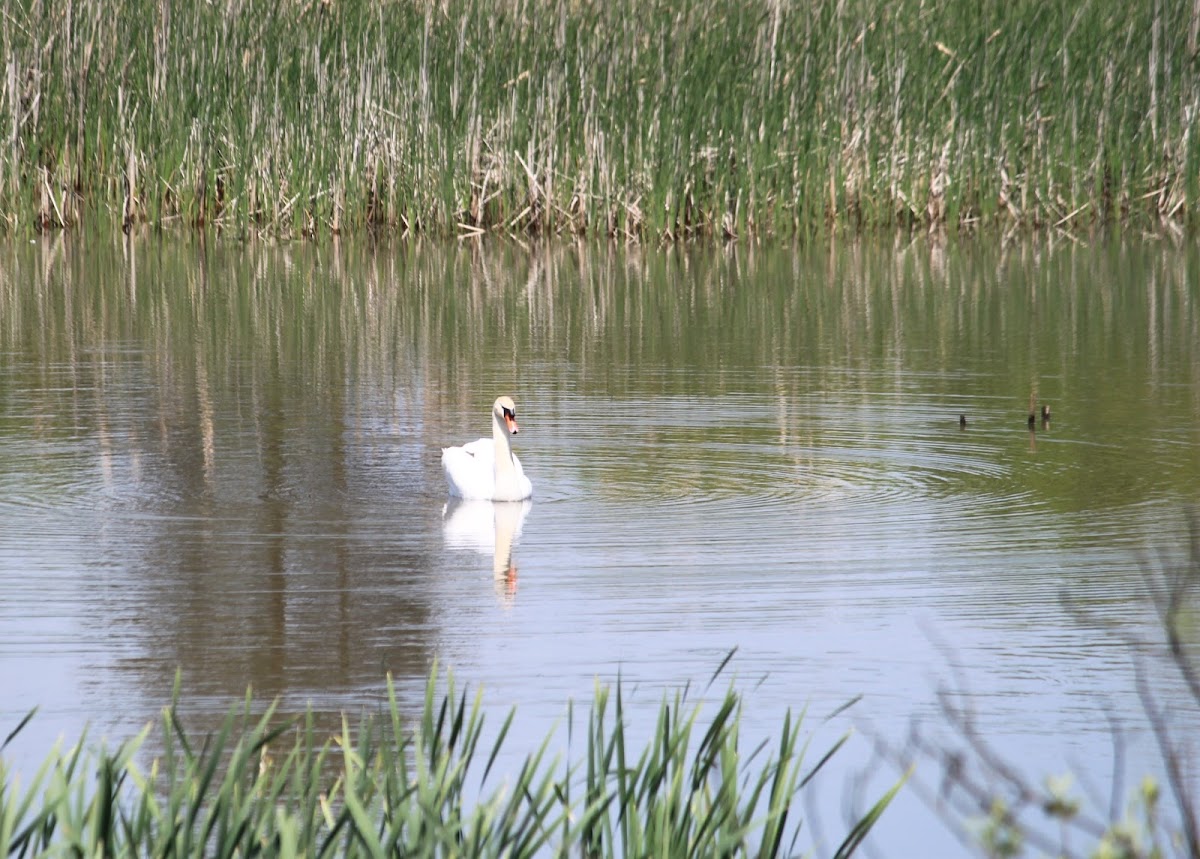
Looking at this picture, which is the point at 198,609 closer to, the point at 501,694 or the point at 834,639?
the point at 501,694

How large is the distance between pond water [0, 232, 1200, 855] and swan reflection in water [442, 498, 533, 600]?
0.8 inches

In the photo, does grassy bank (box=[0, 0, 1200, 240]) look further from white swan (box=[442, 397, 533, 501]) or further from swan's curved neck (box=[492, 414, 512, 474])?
swan's curved neck (box=[492, 414, 512, 474])

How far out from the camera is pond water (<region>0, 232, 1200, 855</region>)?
16.7ft

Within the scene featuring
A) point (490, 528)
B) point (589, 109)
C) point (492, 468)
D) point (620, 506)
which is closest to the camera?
point (490, 528)

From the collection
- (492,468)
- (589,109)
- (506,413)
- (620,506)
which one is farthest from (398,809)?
(589,109)

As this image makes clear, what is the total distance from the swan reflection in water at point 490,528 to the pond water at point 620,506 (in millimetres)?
20

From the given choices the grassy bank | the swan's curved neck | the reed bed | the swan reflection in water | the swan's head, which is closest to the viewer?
the reed bed

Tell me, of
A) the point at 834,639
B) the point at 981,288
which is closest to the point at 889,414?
the point at 834,639

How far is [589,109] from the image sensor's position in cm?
1861

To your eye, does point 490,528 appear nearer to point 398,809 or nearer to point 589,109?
point 398,809

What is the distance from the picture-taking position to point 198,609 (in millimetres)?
5902

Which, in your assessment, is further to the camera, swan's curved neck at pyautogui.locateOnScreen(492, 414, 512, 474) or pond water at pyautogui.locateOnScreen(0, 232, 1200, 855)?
swan's curved neck at pyautogui.locateOnScreen(492, 414, 512, 474)

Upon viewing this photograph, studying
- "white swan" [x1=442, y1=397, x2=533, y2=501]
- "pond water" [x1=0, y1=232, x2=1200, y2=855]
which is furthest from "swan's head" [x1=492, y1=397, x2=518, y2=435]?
"pond water" [x1=0, y1=232, x2=1200, y2=855]

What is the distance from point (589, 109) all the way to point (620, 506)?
1150 cm
